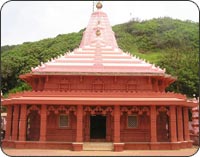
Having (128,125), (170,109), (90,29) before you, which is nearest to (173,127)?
(170,109)

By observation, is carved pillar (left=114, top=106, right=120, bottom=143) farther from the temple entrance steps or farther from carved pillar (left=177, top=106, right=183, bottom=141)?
carved pillar (left=177, top=106, right=183, bottom=141)

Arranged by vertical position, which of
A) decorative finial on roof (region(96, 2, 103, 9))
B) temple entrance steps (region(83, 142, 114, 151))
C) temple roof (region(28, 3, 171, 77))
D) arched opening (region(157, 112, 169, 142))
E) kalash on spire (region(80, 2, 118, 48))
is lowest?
temple entrance steps (region(83, 142, 114, 151))

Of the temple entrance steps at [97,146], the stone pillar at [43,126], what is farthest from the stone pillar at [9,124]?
the temple entrance steps at [97,146]

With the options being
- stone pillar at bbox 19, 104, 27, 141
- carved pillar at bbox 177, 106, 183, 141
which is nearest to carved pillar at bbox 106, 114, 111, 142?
carved pillar at bbox 177, 106, 183, 141

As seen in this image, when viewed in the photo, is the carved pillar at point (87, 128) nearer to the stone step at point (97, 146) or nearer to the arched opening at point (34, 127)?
the stone step at point (97, 146)

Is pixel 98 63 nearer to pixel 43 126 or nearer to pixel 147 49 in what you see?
pixel 43 126

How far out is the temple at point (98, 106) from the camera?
17.3 metres

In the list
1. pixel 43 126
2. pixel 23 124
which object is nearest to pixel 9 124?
pixel 23 124

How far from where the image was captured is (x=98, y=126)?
2027 centimetres

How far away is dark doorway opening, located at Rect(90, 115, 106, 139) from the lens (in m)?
20.0

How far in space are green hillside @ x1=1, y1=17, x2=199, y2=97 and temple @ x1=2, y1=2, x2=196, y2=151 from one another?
19.0 metres

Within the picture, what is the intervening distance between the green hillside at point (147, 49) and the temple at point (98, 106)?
18951mm

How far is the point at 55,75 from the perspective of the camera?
64.2ft

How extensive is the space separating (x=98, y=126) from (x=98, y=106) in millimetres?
2916
